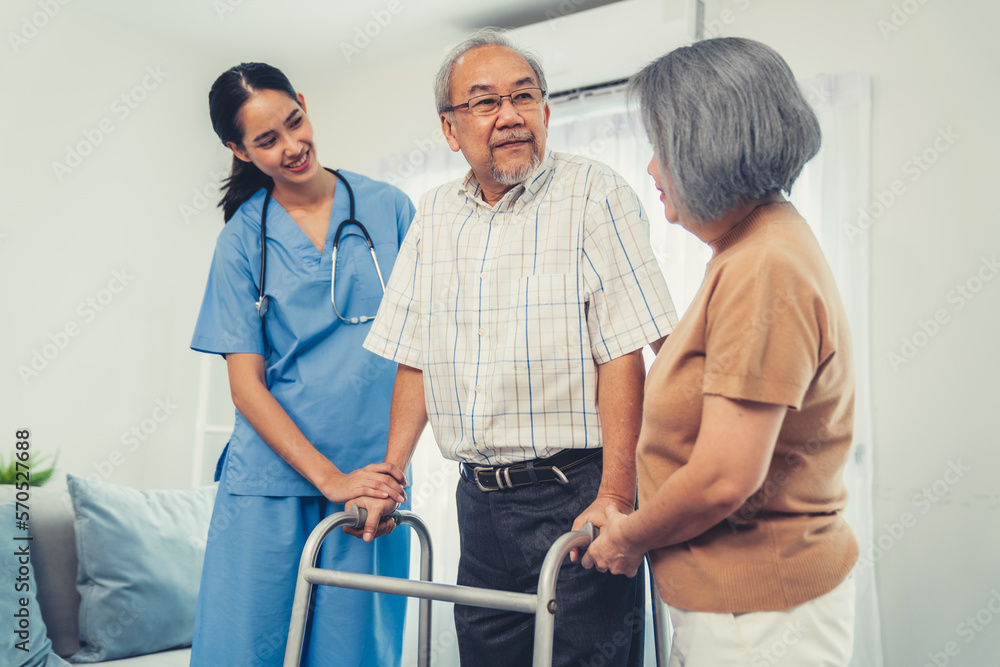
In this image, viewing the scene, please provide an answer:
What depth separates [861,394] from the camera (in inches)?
99.2

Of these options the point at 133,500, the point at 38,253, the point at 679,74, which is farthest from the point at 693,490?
the point at 38,253

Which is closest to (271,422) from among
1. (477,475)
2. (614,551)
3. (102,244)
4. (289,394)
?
(289,394)

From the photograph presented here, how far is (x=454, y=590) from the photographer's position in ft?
3.29

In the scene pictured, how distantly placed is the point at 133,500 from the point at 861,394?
227cm

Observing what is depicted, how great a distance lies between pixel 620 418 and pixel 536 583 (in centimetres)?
29

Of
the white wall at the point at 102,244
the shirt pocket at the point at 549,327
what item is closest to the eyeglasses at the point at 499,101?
the shirt pocket at the point at 549,327

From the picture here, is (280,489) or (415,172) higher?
(415,172)

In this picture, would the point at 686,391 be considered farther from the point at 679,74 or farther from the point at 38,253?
the point at 38,253

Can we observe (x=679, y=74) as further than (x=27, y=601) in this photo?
No

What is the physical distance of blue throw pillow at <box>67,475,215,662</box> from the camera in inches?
81.0

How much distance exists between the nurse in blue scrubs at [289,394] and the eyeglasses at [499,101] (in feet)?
1.26

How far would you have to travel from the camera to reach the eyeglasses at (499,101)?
1296mm

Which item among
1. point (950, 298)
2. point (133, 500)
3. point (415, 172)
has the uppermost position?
point (415, 172)

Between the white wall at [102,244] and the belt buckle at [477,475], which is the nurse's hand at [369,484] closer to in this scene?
the belt buckle at [477,475]
